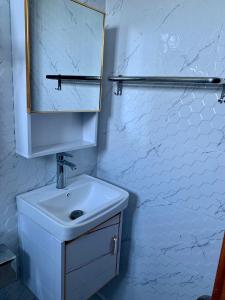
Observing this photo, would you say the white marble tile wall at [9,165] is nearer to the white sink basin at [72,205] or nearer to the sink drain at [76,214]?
the white sink basin at [72,205]

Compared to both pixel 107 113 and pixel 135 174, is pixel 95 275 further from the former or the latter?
pixel 107 113

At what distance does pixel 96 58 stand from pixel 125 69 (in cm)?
18

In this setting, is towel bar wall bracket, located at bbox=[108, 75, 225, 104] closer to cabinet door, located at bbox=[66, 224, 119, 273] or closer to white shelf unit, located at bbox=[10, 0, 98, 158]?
white shelf unit, located at bbox=[10, 0, 98, 158]

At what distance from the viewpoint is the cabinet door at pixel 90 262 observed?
1147 mm

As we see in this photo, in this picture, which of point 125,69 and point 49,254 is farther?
point 125,69

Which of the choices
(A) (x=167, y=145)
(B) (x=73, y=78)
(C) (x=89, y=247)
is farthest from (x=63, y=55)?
(C) (x=89, y=247)

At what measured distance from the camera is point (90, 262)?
125 cm

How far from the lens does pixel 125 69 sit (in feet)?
4.58

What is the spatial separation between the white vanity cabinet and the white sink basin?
0.19 ft

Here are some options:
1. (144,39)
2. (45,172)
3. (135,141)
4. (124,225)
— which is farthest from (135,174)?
(144,39)

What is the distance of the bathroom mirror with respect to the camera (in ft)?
3.53

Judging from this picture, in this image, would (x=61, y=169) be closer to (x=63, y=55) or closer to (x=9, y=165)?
(x=9, y=165)

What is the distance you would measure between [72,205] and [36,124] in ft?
1.69

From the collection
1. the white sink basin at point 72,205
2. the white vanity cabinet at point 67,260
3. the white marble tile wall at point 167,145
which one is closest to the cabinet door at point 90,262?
the white vanity cabinet at point 67,260
